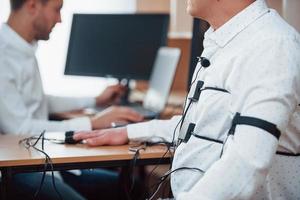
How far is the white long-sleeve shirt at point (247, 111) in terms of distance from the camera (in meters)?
1.17

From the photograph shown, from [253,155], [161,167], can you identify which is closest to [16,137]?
[161,167]

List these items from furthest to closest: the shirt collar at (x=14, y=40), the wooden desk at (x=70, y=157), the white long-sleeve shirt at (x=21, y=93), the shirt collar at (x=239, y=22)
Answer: the shirt collar at (x=14, y=40) < the white long-sleeve shirt at (x=21, y=93) < the wooden desk at (x=70, y=157) < the shirt collar at (x=239, y=22)

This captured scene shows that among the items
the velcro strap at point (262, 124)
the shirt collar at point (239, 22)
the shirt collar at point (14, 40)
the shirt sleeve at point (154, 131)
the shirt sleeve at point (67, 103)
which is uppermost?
the shirt collar at point (239, 22)

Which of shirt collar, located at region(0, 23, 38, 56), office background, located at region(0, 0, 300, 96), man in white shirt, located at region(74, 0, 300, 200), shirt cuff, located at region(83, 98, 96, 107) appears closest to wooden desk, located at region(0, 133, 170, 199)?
man in white shirt, located at region(74, 0, 300, 200)

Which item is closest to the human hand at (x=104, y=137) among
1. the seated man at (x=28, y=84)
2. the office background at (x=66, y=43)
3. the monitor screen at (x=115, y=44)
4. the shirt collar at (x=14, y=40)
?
the seated man at (x=28, y=84)

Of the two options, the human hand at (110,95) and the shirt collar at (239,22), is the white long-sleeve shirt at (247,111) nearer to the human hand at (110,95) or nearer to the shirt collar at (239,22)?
the shirt collar at (239,22)

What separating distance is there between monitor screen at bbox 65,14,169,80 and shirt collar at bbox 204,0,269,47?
1.48m

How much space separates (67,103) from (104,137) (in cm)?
105

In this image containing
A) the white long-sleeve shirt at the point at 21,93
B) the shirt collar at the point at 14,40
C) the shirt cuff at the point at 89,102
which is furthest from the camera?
the shirt cuff at the point at 89,102

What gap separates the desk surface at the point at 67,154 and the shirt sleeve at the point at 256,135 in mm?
508

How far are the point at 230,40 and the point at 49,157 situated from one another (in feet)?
2.20

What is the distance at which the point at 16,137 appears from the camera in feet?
6.49

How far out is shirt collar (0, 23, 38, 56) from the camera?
2.31 metres

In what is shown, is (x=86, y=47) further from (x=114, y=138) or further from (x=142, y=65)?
(x=114, y=138)
